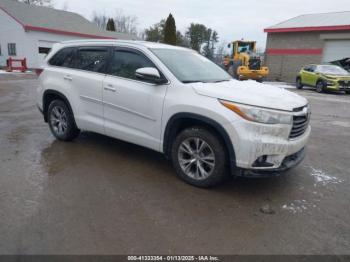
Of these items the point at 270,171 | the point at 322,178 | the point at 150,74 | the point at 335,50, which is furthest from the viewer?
the point at 335,50

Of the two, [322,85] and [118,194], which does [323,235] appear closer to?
[118,194]

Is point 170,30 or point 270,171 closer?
point 270,171

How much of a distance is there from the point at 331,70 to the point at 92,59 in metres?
16.7

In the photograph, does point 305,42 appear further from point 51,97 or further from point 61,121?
point 61,121

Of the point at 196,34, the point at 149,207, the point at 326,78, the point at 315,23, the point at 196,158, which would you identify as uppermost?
the point at 196,34

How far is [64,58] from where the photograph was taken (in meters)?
5.62

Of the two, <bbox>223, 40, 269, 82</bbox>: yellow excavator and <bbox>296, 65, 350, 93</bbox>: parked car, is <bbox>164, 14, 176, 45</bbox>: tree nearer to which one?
<bbox>223, 40, 269, 82</bbox>: yellow excavator

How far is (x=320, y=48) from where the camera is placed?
25578 mm

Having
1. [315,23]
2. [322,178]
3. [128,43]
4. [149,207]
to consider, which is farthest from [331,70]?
[149,207]

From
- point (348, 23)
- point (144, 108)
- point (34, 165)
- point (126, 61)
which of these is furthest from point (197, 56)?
point (348, 23)

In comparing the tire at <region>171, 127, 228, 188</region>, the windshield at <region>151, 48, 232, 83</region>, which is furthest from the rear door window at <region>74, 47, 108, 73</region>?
the tire at <region>171, 127, 228, 188</region>

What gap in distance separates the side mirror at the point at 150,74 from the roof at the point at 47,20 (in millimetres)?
27560

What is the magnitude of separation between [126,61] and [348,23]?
24.8m

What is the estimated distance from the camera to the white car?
3.57 metres
